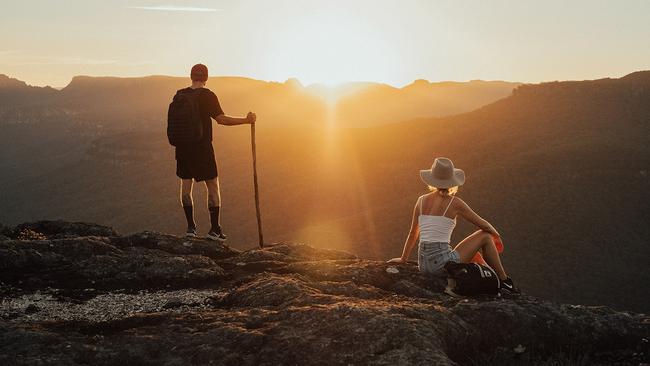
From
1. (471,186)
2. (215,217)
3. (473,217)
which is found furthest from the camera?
(471,186)

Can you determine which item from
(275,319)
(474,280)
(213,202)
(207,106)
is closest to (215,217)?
(213,202)

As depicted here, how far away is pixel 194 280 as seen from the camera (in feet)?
24.6

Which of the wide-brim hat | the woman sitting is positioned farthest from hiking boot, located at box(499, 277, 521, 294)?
the wide-brim hat

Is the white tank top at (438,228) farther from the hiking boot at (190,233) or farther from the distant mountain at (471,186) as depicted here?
the distant mountain at (471,186)

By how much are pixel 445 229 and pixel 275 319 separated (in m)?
2.75

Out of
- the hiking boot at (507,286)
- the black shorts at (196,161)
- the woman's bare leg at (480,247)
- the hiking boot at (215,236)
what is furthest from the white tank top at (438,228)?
the hiking boot at (215,236)

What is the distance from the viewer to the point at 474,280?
6.33 meters

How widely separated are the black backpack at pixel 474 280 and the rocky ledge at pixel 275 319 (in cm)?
18

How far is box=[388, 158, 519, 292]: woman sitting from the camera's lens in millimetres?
7094

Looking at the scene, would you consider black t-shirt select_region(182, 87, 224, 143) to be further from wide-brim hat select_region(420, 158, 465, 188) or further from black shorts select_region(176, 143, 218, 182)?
wide-brim hat select_region(420, 158, 465, 188)

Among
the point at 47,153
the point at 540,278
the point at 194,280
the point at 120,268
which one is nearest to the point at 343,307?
the point at 194,280

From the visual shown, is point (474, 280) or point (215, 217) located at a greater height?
point (215, 217)

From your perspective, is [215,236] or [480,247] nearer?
[480,247]

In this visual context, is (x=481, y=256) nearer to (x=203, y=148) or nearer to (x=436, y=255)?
(x=436, y=255)
